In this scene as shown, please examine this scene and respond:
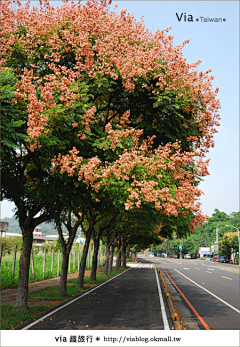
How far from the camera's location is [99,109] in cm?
1530

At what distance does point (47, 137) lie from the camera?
10.8m

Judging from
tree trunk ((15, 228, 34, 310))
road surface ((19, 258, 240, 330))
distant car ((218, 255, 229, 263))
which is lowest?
distant car ((218, 255, 229, 263))

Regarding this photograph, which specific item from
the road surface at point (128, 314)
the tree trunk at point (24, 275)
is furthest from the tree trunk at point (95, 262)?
the tree trunk at point (24, 275)

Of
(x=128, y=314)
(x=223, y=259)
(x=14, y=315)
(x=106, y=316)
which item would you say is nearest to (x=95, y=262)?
(x=128, y=314)

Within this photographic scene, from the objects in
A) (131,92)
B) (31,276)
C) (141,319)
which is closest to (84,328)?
(141,319)

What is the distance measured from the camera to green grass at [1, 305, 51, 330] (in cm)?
1092

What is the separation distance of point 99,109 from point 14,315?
836 centimetres

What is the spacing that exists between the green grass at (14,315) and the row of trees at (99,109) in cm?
56

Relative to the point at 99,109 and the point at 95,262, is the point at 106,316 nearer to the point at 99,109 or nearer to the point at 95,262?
the point at 99,109

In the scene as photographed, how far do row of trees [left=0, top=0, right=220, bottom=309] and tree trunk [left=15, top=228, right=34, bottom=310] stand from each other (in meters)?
0.04

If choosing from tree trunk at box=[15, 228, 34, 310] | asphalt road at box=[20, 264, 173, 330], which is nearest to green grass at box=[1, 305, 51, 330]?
tree trunk at box=[15, 228, 34, 310]

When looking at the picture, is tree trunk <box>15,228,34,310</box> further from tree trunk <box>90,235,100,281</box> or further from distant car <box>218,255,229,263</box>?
distant car <box>218,255,229,263</box>

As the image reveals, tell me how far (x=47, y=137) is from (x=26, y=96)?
5.56ft

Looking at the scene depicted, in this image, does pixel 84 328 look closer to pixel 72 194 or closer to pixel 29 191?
pixel 72 194
